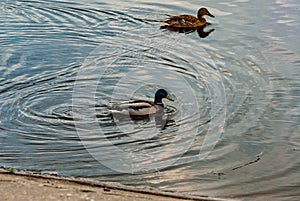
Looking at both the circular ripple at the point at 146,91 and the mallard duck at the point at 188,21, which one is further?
the mallard duck at the point at 188,21

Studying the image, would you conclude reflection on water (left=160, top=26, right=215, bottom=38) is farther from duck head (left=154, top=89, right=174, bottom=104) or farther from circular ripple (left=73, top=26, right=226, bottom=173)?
duck head (left=154, top=89, right=174, bottom=104)

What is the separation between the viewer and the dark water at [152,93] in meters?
8.49

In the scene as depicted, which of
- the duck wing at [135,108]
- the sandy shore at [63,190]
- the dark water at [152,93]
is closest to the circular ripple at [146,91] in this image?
the dark water at [152,93]

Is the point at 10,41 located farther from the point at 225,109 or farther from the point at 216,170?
the point at 216,170

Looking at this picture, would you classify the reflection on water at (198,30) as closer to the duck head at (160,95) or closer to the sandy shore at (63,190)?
the duck head at (160,95)

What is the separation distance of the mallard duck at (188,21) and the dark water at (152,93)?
0.25 meters

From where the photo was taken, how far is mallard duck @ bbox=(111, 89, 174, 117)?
35.5ft

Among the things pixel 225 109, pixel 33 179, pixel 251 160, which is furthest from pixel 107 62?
pixel 33 179

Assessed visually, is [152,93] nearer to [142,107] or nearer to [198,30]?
[142,107]

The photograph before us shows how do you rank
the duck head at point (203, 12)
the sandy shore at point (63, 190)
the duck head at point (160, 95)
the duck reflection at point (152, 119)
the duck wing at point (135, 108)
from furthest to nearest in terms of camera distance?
the duck head at point (203, 12), the duck head at point (160, 95), the duck wing at point (135, 108), the duck reflection at point (152, 119), the sandy shore at point (63, 190)

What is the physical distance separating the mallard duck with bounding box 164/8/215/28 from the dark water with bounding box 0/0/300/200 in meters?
0.25

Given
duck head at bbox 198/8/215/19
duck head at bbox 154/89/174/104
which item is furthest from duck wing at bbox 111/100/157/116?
duck head at bbox 198/8/215/19

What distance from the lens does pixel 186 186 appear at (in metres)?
7.96

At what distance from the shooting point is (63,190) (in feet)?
21.5
